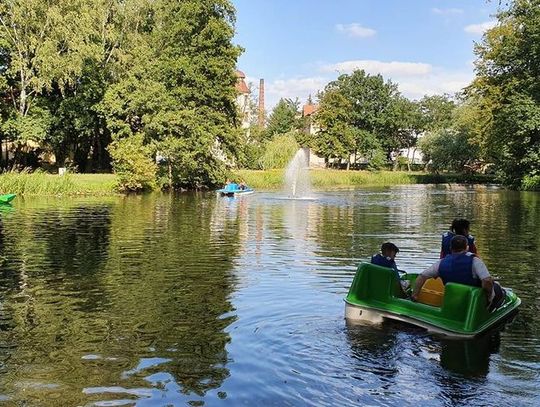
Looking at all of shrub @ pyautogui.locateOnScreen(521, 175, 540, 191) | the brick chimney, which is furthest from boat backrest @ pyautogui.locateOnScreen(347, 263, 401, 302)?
the brick chimney

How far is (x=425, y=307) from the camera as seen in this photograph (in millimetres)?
8938

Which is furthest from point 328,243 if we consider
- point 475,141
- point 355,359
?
point 475,141

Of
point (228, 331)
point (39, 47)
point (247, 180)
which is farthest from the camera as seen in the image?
point (247, 180)

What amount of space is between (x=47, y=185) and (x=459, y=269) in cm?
3762

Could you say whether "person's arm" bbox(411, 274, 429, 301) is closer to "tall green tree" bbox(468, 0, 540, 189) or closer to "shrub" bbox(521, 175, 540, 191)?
"tall green tree" bbox(468, 0, 540, 189)

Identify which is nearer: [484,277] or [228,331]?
[484,277]

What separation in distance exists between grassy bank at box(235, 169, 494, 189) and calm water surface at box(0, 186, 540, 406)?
38.5 m

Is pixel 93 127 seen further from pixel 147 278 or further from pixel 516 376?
pixel 516 376

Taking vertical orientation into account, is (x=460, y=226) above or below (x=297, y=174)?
below

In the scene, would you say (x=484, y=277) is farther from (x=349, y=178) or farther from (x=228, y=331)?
(x=349, y=178)

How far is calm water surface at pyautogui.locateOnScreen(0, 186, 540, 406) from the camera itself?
22.2 feet

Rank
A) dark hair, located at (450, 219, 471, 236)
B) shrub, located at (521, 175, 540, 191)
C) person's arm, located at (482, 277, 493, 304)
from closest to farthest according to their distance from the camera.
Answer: person's arm, located at (482, 277, 493, 304) < dark hair, located at (450, 219, 471, 236) < shrub, located at (521, 175, 540, 191)

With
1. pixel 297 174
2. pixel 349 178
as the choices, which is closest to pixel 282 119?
pixel 349 178

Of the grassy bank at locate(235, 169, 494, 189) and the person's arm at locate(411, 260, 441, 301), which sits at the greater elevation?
the grassy bank at locate(235, 169, 494, 189)
